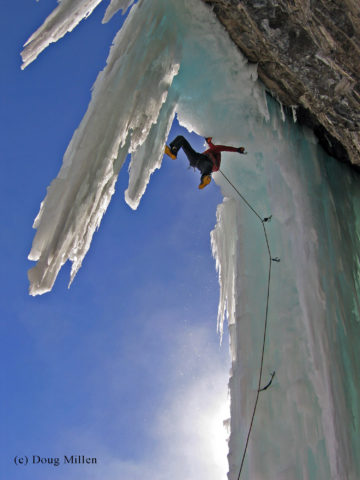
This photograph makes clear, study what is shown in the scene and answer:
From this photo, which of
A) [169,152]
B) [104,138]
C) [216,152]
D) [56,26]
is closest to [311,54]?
[216,152]

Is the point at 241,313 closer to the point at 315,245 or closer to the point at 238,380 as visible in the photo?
the point at 238,380

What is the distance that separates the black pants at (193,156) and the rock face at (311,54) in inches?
39.9

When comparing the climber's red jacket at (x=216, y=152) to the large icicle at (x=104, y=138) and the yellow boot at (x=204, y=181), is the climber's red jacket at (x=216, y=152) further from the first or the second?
the large icicle at (x=104, y=138)

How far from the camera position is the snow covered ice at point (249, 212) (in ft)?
10.6

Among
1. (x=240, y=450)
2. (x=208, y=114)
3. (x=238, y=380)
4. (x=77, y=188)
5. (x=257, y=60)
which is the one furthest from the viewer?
(x=208, y=114)

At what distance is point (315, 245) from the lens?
3.90 meters

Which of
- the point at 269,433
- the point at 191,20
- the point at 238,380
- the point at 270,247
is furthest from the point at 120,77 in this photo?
the point at 269,433

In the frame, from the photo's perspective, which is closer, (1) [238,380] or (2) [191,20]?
(1) [238,380]

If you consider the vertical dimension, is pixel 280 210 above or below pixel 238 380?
above

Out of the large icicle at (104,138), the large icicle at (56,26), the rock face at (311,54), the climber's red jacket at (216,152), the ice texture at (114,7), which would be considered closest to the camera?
the large icicle at (104,138)

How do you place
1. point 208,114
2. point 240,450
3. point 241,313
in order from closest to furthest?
point 240,450 < point 241,313 < point 208,114

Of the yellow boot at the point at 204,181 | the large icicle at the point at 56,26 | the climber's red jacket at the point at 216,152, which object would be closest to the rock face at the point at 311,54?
the climber's red jacket at the point at 216,152

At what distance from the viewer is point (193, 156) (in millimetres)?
4852

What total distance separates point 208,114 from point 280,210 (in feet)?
5.06
